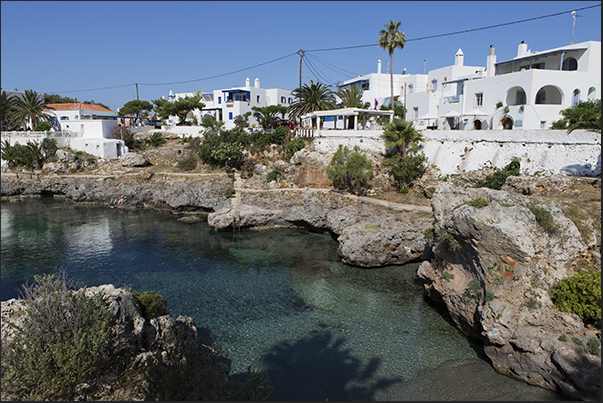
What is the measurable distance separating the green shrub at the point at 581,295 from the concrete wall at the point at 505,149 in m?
14.1

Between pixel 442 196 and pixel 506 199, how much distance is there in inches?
127

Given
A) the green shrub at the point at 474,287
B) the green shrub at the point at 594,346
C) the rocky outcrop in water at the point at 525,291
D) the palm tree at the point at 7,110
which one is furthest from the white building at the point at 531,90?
the palm tree at the point at 7,110

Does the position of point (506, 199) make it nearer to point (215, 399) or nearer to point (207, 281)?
point (215, 399)

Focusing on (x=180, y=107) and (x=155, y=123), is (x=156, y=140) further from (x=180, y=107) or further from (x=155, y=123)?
(x=155, y=123)

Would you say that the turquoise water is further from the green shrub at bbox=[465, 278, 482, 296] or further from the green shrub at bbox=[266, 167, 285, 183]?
the green shrub at bbox=[266, 167, 285, 183]

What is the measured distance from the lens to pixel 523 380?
1387cm

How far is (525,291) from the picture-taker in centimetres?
1453

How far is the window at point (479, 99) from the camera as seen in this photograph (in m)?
37.1

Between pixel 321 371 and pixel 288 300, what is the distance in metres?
6.27

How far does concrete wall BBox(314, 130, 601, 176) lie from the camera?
2502 centimetres

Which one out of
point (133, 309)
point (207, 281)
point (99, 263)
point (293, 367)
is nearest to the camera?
point (133, 309)

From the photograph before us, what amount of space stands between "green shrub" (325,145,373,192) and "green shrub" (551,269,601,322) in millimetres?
19405

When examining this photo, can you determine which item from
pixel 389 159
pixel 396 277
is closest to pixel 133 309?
pixel 396 277

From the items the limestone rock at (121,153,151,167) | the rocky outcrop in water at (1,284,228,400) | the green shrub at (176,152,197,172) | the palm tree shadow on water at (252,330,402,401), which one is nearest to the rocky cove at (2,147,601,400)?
the palm tree shadow on water at (252,330,402,401)
